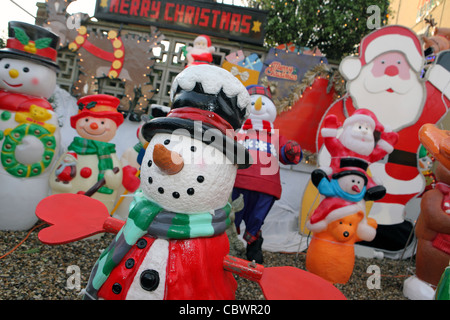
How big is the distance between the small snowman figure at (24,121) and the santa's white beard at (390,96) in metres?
3.50

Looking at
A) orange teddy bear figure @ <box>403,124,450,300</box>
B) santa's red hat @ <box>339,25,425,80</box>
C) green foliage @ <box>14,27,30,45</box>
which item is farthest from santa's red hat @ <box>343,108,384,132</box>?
green foliage @ <box>14,27,30,45</box>

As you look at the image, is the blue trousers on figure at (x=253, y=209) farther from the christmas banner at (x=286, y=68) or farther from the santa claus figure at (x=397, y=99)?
the christmas banner at (x=286, y=68)

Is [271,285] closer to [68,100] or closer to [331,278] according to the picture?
[331,278]

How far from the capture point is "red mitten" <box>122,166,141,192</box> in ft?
11.0

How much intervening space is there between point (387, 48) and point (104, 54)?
421cm

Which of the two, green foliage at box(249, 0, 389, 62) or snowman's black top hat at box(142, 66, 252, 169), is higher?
green foliage at box(249, 0, 389, 62)

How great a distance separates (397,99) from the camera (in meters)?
4.04

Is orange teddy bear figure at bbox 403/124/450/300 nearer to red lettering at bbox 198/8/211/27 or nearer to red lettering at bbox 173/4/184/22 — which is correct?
red lettering at bbox 198/8/211/27

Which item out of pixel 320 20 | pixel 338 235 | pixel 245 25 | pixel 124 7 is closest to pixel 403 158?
pixel 338 235

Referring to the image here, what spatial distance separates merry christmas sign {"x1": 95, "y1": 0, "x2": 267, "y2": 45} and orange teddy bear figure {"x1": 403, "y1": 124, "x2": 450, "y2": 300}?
3.85 m

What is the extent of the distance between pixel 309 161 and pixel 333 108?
92cm

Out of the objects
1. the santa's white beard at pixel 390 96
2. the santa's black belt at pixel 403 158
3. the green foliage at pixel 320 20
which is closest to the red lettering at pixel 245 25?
the green foliage at pixel 320 20
